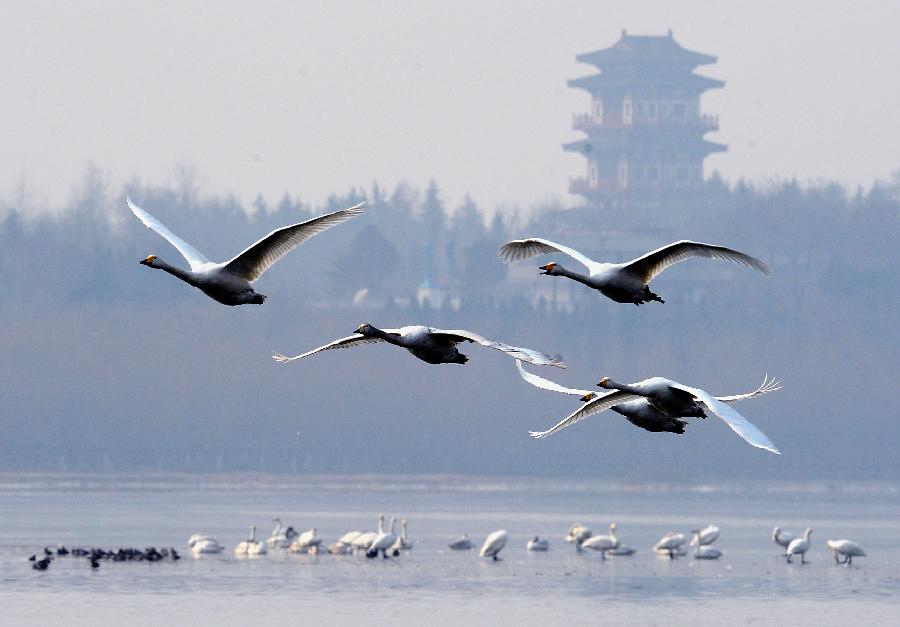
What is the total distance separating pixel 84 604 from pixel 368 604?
690 centimetres

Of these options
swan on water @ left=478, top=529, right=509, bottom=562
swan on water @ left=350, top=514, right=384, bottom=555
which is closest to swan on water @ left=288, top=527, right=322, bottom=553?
swan on water @ left=350, top=514, right=384, bottom=555

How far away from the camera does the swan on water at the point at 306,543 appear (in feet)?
248

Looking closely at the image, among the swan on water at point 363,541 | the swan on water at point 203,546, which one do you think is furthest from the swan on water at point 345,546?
the swan on water at point 203,546

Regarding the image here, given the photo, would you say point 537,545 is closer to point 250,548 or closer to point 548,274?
point 250,548

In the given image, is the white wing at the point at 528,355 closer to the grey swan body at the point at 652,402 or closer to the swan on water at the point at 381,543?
the grey swan body at the point at 652,402

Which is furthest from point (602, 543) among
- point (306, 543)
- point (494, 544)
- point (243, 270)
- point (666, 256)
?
point (243, 270)

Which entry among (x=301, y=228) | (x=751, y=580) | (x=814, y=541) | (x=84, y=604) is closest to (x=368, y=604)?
(x=84, y=604)

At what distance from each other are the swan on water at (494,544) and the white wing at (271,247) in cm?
4731

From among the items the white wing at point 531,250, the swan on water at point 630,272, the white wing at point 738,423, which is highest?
the white wing at point 531,250

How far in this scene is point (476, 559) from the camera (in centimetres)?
7675

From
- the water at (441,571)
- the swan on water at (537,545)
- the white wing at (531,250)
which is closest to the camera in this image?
the white wing at (531,250)

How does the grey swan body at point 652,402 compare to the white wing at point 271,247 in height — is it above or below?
below

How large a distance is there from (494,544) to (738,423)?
51.8 metres

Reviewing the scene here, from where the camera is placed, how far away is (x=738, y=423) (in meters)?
23.8
